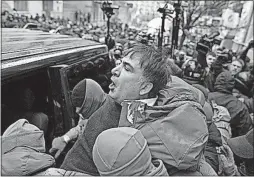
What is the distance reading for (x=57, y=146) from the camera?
2.21 metres

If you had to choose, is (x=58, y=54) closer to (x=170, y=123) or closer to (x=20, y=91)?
(x=20, y=91)

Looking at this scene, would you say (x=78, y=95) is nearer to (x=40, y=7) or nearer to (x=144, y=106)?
(x=144, y=106)

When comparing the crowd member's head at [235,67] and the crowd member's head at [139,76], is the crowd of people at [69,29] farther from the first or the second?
the crowd member's head at [139,76]

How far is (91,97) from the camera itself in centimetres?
230

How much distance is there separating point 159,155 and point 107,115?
0.42 meters

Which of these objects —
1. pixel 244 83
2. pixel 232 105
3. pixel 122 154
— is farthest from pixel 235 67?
pixel 122 154

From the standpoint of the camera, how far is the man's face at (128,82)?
1.44 metres

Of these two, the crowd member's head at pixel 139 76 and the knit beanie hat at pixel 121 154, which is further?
the crowd member's head at pixel 139 76

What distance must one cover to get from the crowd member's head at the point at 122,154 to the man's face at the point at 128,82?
1.19 feet

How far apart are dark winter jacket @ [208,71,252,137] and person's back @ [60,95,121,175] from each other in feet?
7.93

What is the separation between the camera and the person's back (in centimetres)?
143

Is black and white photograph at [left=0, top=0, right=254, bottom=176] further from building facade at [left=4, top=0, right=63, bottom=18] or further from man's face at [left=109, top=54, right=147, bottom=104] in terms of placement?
building facade at [left=4, top=0, right=63, bottom=18]

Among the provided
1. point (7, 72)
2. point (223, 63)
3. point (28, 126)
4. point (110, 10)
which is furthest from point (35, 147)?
point (110, 10)

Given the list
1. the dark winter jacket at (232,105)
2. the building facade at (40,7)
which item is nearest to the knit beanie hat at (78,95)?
the dark winter jacket at (232,105)
